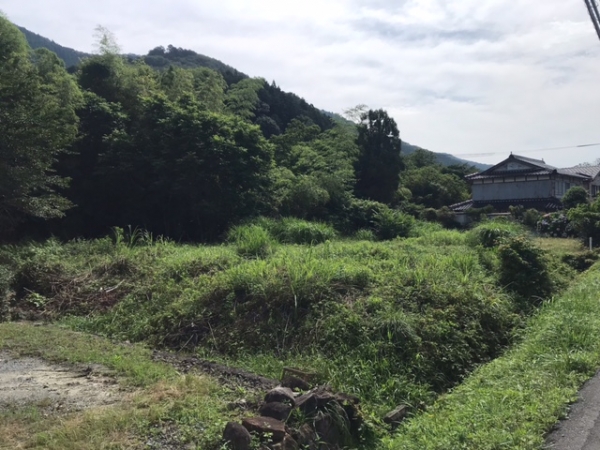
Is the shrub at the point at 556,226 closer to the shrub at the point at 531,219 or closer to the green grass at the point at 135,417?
the shrub at the point at 531,219

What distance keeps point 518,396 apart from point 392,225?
15.1 meters

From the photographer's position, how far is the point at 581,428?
407 centimetres

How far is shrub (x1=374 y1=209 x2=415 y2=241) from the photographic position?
19.4m

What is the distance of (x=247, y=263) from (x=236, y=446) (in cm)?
566

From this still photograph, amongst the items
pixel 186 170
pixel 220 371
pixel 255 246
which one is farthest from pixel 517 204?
pixel 220 371

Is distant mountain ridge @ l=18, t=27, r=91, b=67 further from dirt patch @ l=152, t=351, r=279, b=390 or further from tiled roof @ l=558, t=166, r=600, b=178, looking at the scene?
dirt patch @ l=152, t=351, r=279, b=390

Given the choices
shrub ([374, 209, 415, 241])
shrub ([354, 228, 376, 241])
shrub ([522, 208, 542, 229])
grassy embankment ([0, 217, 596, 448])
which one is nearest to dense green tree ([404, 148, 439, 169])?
shrub ([522, 208, 542, 229])

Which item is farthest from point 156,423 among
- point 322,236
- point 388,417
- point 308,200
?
point 308,200

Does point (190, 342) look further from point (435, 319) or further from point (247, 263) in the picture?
point (435, 319)

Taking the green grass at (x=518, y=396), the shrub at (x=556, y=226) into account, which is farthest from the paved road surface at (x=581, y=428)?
the shrub at (x=556, y=226)

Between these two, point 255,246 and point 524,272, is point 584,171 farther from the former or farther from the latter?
point 255,246

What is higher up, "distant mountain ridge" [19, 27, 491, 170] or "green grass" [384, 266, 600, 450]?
"distant mountain ridge" [19, 27, 491, 170]

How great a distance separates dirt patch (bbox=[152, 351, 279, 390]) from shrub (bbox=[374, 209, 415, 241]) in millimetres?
13285

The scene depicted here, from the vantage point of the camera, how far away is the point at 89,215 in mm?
19094
